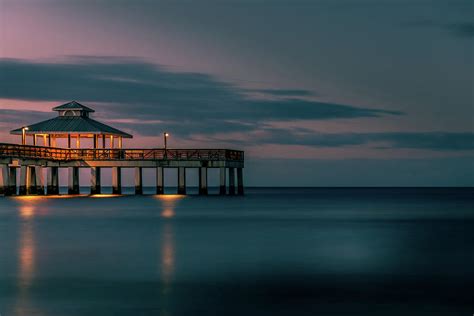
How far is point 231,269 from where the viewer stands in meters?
21.4

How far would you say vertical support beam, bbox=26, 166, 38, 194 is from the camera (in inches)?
2751

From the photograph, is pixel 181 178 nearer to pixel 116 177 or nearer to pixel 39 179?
pixel 116 177

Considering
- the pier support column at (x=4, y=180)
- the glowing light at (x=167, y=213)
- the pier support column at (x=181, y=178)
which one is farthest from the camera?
the pier support column at (x=181, y=178)

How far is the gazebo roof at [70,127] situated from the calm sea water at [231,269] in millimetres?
31354

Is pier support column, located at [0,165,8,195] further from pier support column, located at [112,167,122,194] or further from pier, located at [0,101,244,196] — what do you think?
pier support column, located at [112,167,122,194]

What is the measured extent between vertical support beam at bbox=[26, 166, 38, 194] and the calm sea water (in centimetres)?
3044

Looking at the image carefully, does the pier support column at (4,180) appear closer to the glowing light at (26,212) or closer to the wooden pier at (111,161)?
the wooden pier at (111,161)

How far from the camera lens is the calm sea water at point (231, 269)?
15633mm

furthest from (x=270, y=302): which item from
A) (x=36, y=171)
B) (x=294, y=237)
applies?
(x=36, y=171)

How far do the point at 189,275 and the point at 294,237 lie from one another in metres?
13.7

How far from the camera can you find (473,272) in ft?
68.6

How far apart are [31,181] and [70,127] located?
6615 millimetres

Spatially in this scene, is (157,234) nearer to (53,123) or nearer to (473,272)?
(473,272)

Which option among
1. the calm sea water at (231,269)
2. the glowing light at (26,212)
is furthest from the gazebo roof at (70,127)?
the calm sea water at (231,269)
